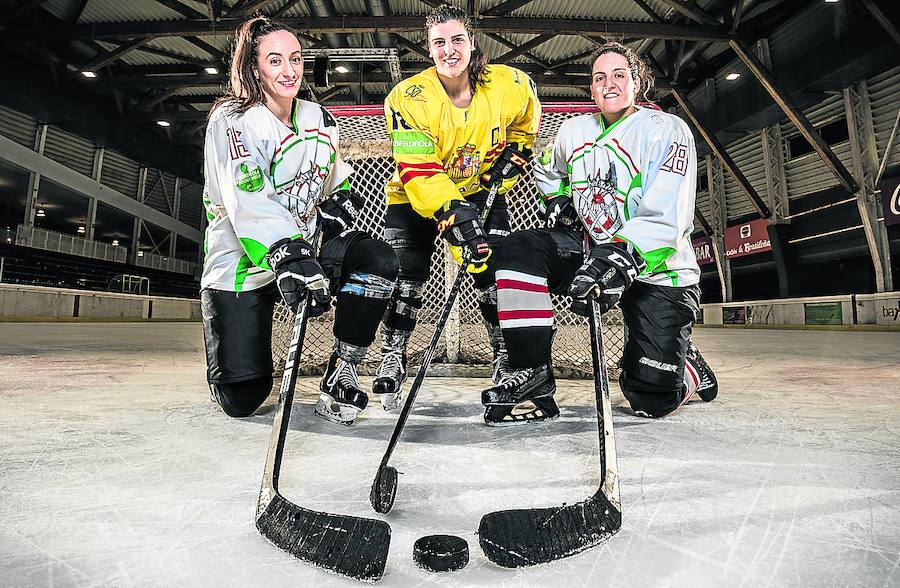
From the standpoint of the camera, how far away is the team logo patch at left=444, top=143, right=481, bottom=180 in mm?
1652

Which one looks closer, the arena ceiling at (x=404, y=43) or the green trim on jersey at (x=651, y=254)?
the green trim on jersey at (x=651, y=254)

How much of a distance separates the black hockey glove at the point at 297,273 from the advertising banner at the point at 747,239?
10.7 metres

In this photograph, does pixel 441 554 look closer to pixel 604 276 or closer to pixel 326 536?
pixel 326 536

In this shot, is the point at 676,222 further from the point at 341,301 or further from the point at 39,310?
the point at 39,310

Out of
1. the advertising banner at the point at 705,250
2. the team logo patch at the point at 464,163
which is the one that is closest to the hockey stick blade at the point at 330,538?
the team logo patch at the point at 464,163

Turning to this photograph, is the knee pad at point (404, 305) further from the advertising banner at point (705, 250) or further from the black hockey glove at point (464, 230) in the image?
the advertising banner at point (705, 250)

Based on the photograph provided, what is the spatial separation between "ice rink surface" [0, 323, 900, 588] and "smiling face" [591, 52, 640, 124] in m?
0.89

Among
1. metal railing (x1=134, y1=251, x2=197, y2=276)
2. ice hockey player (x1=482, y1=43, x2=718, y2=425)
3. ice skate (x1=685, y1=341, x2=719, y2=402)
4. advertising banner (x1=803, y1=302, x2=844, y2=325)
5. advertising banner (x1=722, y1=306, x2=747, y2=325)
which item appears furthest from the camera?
metal railing (x1=134, y1=251, x2=197, y2=276)

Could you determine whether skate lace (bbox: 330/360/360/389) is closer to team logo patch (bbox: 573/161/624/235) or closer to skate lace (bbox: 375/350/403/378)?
skate lace (bbox: 375/350/403/378)

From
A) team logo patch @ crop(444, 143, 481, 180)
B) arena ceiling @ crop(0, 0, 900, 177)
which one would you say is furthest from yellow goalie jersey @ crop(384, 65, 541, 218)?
arena ceiling @ crop(0, 0, 900, 177)

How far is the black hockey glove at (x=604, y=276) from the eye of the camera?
111 cm

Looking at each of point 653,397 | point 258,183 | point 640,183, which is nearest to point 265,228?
point 258,183

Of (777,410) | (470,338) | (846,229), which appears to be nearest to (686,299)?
(777,410)

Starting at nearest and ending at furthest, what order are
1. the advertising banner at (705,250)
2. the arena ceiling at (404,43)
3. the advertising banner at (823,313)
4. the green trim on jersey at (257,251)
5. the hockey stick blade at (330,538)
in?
the hockey stick blade at (330,538), the green trim on jersey at (257,251), the arena ceiling at (404,43), the advertising banner at (823,313), the advertising banner at (705,250)
